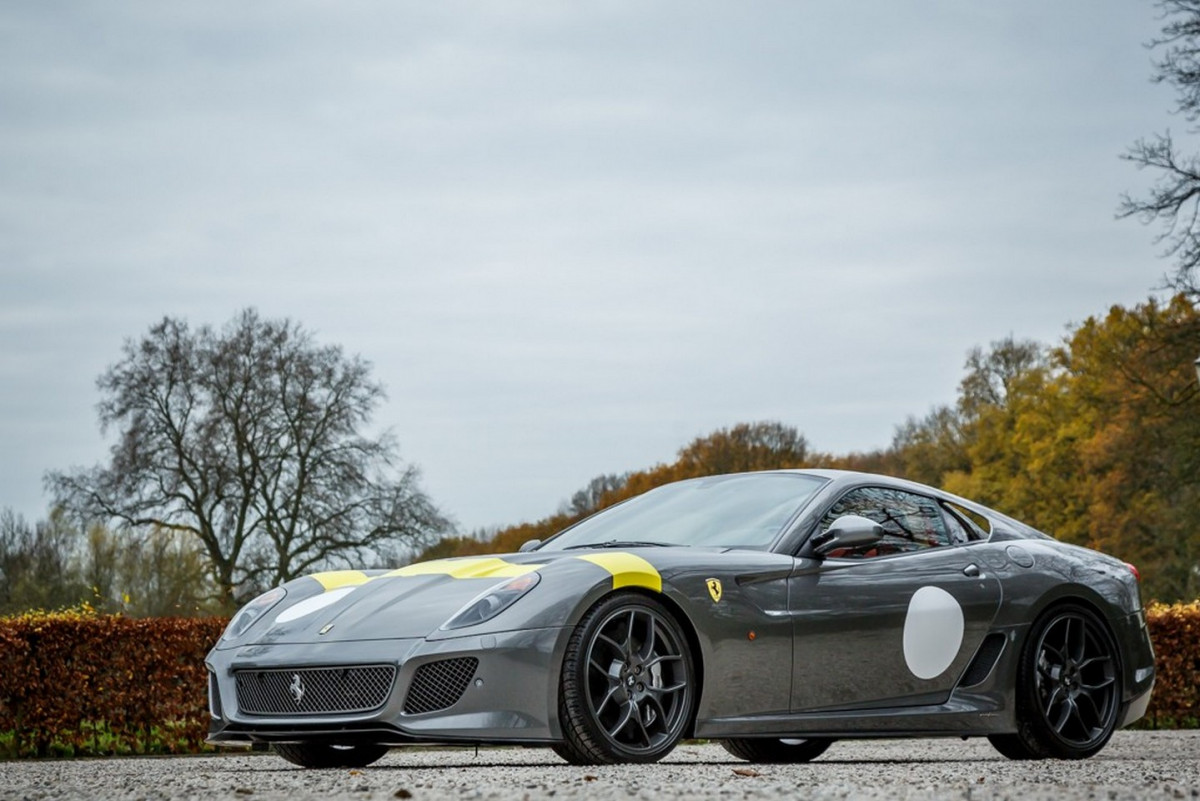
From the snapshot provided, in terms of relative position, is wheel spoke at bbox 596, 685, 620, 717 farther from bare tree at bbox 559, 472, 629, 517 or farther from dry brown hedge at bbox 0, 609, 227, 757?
bare tree at bbox 559, 472, 629, 517

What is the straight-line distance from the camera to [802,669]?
6.84 metres

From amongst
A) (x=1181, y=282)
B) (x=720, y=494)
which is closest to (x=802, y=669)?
(x=720, y=494)

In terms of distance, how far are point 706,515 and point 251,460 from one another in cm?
3846

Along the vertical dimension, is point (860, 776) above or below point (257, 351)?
below

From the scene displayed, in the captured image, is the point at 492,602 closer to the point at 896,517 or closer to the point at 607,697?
the point at 607,697

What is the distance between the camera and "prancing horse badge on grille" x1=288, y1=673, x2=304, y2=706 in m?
6.36

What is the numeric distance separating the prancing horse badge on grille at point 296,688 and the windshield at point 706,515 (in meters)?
1.61

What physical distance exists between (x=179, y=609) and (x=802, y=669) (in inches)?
1261

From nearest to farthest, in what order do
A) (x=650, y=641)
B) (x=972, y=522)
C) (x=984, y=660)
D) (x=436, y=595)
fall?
(x=650, y=641), (x=436, y=595), (x=984, y=660), (x=972, y=522)

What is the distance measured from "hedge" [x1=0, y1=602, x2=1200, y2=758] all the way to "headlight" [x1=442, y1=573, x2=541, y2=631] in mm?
7884

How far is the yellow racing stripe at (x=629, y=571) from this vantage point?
20.5 feet

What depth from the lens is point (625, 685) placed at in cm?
619

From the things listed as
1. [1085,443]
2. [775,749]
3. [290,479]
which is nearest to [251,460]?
[290,479]

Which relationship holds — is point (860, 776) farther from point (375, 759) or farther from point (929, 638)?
point (375, 759)
